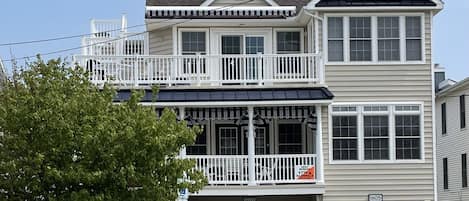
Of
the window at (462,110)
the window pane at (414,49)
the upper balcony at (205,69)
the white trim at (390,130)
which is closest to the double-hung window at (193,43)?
the upper balcony at (205,69)

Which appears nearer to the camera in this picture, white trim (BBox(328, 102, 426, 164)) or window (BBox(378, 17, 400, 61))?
white trim (BBox(328, 102, 426, 164))

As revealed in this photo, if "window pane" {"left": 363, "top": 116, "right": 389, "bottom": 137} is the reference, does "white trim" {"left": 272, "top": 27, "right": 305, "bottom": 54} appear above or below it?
above

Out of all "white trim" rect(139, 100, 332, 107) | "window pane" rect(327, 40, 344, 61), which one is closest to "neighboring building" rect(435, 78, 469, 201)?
"window pane" rect(327, 40, 344, 61)

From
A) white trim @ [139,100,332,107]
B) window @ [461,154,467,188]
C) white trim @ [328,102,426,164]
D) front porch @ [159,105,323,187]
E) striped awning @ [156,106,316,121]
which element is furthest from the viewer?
window @ [461,154,467,188]

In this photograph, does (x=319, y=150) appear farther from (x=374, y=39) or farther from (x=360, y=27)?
(x=360, y=27)

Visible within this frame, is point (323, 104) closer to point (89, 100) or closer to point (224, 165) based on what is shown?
point (224, 165)

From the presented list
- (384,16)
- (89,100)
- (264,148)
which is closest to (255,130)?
(264,148)

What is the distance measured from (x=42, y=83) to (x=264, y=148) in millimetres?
10569

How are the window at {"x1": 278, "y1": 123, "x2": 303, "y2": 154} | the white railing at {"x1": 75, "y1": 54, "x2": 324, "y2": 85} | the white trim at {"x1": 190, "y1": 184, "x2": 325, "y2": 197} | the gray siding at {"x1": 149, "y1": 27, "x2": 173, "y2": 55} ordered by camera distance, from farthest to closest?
the gray siding at {"x1": 149, "y1": 27, "x2": 173, "y2": 55} < the window at {"x1": 278, "y1": 123, "x2": 303, "y2": 154} < the white railing at {"x1": 75, "y1": 54, "x2": 324, "y2": 85} < the white trim at {"x1": 190, "y1": 184, "x2": 325, "y2": 197}

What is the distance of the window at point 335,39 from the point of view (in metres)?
27.7

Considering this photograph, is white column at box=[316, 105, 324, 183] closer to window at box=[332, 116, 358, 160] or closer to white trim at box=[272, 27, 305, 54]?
window at box=[332, 116, 358, 160]

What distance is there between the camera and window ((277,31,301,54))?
29562 mm

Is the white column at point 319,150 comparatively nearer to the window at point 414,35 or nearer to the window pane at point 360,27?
the window pane at point 360,27

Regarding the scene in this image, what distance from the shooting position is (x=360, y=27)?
2778cm
